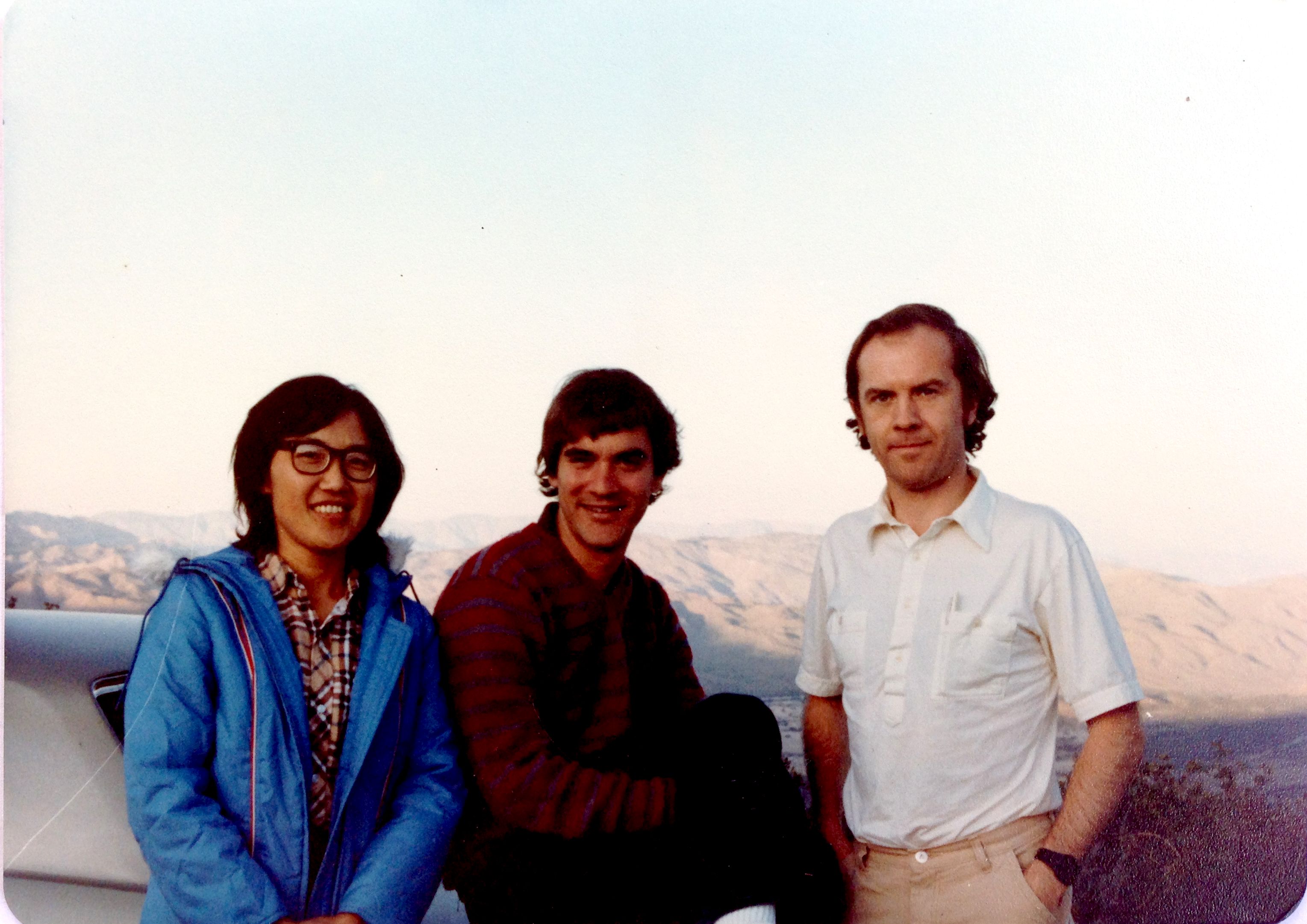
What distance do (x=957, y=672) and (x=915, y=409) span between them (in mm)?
590

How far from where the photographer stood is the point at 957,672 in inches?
86.7

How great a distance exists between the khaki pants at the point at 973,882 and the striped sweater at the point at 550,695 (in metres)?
0.55

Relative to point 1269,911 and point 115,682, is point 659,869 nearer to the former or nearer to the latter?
point 115,682

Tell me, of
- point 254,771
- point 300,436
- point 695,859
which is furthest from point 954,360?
point 254,771

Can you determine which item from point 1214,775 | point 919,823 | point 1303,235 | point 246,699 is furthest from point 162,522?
point 1303,235

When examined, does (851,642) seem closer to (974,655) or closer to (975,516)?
(974,655)

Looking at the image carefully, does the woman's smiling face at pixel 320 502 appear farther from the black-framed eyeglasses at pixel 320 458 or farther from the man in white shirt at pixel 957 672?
the man in white shirt at pixel 957 672

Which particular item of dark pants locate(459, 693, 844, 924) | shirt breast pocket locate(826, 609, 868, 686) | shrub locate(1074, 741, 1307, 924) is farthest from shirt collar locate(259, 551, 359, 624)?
shrub locate(1074, 741, 1307, 924)

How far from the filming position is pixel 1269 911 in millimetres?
2555

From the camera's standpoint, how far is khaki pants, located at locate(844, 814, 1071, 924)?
7.09ft

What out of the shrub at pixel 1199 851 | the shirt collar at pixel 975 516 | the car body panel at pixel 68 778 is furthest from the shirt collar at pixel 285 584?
the shrub at pixel 1199 851

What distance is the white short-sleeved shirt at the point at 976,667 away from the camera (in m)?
2.17

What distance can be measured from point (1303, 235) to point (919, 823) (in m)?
1.74

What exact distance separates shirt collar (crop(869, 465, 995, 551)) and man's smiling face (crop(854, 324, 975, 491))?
0.06 metres
